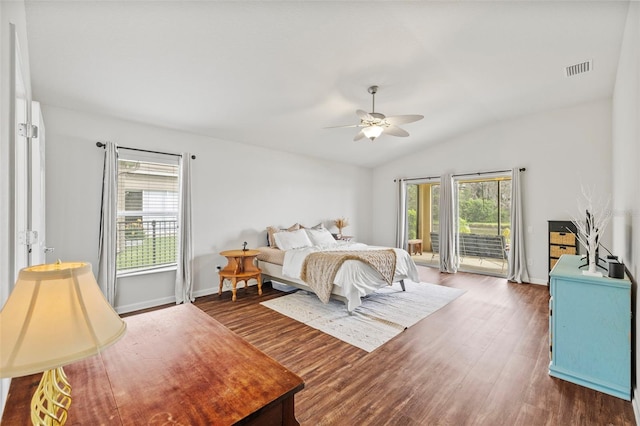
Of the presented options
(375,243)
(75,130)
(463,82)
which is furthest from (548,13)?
(375,243)

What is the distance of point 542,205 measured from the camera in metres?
5.23

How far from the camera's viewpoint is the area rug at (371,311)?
312 cm

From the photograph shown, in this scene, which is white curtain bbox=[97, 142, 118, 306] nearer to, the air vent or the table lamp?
the table lamp

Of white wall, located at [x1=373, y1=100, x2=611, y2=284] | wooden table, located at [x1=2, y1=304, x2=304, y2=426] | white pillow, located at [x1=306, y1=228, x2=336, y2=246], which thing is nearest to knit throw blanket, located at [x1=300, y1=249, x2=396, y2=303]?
white pillow, located at [x1=306, y1=228, x2=336, y2=246]

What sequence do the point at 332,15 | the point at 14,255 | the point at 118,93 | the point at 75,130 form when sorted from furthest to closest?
the point at 75,130 < the point at 118,93 < the point at 332,15 < the point at 14,255

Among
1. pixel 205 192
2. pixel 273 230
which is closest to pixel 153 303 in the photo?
pixel 205 192

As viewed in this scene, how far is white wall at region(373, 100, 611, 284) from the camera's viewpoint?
4.73m

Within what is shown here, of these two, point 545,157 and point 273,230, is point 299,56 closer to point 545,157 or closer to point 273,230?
point 273,230

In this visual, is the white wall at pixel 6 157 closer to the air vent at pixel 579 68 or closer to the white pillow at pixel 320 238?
the white pillow at pixel 320 238

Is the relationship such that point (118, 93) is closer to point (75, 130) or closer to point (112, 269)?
point (75, 130)

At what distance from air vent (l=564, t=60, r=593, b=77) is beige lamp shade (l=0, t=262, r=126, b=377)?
5069 mm

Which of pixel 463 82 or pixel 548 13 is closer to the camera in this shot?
pixel 548 13

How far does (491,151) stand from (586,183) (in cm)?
159

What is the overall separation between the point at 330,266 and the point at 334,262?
77mm
